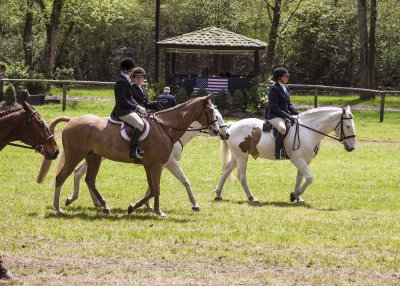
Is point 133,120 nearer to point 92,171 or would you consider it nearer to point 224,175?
point 92,171

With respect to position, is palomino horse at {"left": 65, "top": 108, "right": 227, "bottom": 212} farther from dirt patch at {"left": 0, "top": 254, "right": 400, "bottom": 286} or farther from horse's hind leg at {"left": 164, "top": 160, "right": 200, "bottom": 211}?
dirt patch at {"left": 0, "top": 254, "right": 400, "bottom": 286}

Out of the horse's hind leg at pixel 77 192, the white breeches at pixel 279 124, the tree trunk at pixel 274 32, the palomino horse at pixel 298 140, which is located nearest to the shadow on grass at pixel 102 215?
the horse's hind leg at pixel 77 192

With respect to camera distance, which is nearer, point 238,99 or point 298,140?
point 298,140

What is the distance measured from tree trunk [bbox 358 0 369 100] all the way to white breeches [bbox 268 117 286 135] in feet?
90.3

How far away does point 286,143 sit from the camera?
18781 millimetres

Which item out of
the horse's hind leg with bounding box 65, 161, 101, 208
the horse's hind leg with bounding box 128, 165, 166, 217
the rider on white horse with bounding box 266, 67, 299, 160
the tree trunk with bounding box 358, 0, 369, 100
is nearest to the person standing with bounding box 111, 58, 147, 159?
the horse's hind leg with bounding box 128, 165, 166, 217

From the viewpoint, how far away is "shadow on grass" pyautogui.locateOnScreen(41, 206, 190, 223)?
598 inches

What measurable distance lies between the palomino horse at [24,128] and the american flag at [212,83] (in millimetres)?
26586

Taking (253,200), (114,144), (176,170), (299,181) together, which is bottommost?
(253,200)

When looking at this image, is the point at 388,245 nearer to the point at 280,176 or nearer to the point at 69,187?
the point at 69,187

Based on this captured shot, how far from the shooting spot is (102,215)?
15.6 meters

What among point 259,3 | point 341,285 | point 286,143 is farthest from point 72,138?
point 259,3

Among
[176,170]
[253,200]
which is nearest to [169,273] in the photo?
→ [176,170]

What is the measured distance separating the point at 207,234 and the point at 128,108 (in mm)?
2953
